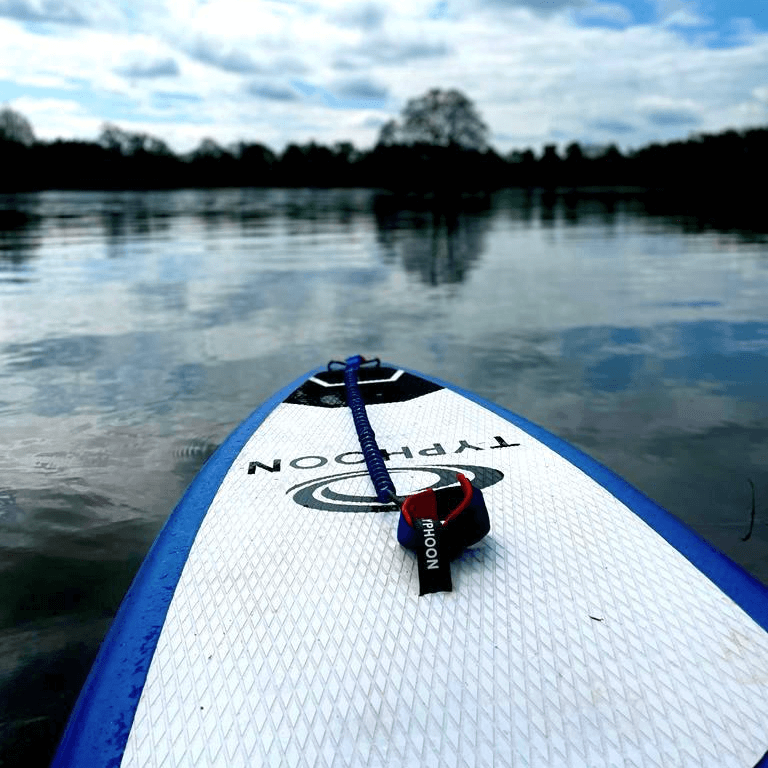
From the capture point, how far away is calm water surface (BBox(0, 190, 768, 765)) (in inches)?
122

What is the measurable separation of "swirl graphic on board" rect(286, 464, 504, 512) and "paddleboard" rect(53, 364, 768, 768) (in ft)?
0.06

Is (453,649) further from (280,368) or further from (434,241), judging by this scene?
(434,241)

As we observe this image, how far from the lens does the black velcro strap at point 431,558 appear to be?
2285 mm

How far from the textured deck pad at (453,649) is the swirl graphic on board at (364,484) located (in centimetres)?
2

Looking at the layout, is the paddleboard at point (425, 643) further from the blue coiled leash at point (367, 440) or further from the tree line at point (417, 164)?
the tree line at point (417, 164)

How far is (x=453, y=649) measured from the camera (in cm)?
203

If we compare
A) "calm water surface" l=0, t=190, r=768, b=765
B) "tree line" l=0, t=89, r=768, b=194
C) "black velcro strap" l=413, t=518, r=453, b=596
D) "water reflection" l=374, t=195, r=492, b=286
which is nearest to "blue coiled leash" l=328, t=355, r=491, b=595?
"black velcro strap" l=413, t=518, r=453, b=596

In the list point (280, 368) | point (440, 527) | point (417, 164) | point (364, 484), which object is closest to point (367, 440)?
point (364, 484)

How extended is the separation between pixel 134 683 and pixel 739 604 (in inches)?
Answer: 70.8

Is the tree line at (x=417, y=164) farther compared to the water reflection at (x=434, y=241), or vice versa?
the tree line at (x=417, y=164)

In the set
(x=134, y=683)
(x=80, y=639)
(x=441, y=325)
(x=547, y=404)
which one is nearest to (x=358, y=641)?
(x=134, y=683)

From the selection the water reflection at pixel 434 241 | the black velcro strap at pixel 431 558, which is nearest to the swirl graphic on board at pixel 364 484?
the black velcro strap at pixel 431 558

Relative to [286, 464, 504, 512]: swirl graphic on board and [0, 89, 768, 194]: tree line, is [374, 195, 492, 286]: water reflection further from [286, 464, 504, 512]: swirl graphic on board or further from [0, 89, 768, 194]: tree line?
[0, 89, 768, 194]: tree line

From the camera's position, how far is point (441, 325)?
766 cm
